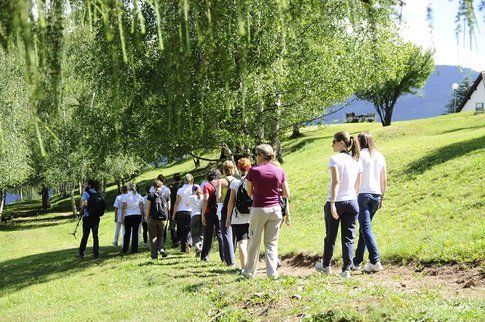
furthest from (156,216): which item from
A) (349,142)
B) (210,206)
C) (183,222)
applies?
(349,142)

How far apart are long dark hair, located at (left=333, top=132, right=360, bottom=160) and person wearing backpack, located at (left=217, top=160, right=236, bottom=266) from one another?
8.52 ft

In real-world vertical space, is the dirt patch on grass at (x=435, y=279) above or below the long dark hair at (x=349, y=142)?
below

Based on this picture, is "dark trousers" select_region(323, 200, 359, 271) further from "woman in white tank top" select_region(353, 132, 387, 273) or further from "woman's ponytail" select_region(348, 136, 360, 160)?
"woman's ponytail" select_region(348, 136, 360, 160)

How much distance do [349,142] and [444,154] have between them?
46.0 feet

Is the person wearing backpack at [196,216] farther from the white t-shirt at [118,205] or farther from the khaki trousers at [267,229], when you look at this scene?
the khaki trousers at [267,229]

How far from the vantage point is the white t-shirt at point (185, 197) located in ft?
45.9

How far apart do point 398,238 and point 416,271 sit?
2.95 m

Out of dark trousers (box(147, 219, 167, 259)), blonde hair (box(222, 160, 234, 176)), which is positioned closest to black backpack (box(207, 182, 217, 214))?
blonde hair (box(222, 160, 234, 176))

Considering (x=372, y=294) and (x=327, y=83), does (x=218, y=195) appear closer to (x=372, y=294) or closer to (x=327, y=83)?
(x=372, y=294)

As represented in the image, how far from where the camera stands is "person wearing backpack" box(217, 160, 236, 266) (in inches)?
424

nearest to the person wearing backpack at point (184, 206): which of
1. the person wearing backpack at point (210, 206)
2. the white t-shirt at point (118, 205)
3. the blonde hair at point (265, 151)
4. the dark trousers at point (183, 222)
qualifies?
the dark trousers at point (183, 222)

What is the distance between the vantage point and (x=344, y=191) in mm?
8633

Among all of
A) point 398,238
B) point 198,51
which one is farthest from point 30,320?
point 198,51

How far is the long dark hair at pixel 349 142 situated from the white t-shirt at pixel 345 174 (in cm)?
18
